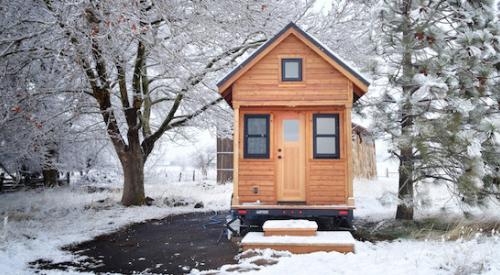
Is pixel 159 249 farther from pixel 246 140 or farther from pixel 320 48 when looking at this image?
pixel 320 48

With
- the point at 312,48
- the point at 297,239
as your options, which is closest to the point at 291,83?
the point at 312,48

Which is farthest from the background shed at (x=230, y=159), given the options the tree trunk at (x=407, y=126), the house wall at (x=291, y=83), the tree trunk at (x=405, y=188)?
the house wall at (x=291, y=83)

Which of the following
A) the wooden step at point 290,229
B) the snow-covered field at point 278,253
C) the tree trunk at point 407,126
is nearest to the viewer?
the snow-covered field at point 278,253

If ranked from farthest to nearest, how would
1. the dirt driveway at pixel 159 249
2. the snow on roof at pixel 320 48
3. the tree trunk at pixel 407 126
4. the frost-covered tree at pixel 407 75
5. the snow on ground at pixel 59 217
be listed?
the snow on roof at pixel 320 48 < the tree trunk at pixel 407 126 < the frost-covered tree at pixel 407 75 < the snow on ground at pixel 59 217 < the dirt driveway at pixel 159 249

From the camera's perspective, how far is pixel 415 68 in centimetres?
1018

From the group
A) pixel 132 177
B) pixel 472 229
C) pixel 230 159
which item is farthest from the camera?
pixel 230 159

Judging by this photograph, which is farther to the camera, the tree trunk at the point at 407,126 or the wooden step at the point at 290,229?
the tree trunk at the point at 407,126

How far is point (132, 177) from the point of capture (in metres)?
15.9

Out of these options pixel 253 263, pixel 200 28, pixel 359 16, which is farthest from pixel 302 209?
pixel 359 16

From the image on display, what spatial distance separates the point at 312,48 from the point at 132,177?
885 centimetres

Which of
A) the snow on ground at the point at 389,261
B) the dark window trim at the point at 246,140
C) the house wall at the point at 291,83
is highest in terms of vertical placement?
the house wall at the point at 291,83

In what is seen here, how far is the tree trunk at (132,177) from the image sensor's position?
1584 centimetres

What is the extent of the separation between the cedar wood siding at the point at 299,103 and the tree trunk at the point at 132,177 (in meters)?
6.51

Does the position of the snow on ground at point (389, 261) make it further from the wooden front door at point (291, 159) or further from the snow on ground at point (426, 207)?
the wooden front door at point (291, 159)
